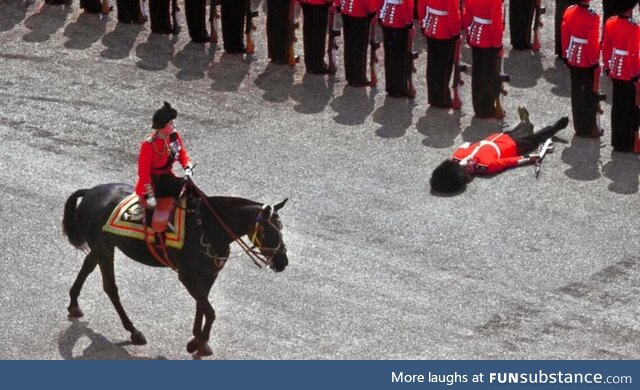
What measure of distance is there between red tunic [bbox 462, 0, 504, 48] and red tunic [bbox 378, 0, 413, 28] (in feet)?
2.28

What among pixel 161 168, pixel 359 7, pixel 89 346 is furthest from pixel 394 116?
pixel 89 346

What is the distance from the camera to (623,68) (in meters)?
18.3

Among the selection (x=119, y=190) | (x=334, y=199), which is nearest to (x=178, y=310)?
(x=119, y=190)

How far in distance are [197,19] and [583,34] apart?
540 centimetres

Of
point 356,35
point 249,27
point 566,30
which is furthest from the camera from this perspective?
point 249,27

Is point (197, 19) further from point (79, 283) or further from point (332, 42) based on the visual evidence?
point (79, 283)

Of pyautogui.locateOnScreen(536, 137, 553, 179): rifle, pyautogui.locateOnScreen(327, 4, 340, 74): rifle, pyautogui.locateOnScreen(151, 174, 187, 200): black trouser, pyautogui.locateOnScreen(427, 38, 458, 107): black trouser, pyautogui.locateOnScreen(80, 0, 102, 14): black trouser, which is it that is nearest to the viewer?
pyautogui.locateOnScreen(151, 174, 187, 200): black trouser

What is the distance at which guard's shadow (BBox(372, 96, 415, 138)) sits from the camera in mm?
19203

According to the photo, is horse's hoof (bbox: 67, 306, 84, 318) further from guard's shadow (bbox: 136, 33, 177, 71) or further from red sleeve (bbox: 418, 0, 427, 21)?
guard's shadow (bbox: 136, 33, 177, 71)

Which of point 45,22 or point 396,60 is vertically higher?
point 396,60

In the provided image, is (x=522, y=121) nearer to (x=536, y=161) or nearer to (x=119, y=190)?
(x=536, y=161)

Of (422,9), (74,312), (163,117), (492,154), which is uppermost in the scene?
(163,117)

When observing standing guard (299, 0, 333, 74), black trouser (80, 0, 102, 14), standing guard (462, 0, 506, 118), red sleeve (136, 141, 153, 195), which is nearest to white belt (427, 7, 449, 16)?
standing guard (462, 0, 506, 118)

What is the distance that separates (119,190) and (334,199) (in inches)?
124
